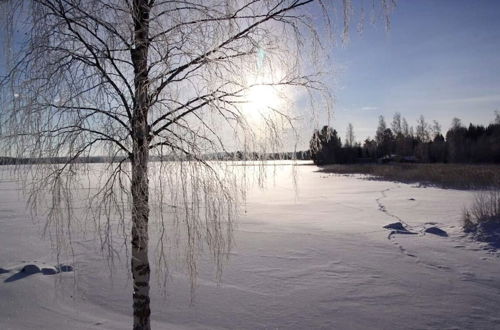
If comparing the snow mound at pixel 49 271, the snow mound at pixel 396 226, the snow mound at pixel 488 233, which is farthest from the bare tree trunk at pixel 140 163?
the snow mound at pixel 396 226

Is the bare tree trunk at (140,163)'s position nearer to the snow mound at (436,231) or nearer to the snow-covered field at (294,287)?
the snow-covered field at (294,287)

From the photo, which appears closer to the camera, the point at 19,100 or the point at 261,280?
the point at 19,100

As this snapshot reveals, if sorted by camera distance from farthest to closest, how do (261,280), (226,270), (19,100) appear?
(226,270), (261,280), (19,100)

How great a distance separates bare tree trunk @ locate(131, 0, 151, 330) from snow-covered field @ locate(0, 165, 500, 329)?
2.67ft

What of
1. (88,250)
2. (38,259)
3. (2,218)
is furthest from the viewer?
(2,218)

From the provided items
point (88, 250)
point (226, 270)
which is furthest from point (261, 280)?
point (88, 250)

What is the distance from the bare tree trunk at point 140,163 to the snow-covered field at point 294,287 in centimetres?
81

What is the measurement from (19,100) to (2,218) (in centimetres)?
1218

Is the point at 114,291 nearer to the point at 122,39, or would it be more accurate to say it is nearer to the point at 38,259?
the point at 38,259

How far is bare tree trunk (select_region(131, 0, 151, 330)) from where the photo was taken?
2.22 metres

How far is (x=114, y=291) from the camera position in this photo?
211 inches

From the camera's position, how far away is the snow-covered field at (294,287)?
4.34 meters

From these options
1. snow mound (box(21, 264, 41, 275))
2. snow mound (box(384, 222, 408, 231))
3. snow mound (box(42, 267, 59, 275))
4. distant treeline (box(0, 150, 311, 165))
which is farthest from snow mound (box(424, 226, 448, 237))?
snow mound (box(21, 264, 41, 275))

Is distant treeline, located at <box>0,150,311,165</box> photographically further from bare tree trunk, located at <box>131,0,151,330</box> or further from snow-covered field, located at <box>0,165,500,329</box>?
snow-covered field, located at <box>0,165,500,329</box>
